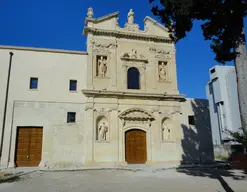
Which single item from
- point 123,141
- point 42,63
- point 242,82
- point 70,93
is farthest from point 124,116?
point 242,82

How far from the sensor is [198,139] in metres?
18.0

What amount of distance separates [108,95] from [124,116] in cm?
191

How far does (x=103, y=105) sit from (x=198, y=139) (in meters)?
7.92

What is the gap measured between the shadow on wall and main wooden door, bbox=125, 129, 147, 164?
121 inches

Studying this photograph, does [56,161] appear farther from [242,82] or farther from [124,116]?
[242,82]

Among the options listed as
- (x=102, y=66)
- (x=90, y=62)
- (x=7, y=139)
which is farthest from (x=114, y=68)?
(x=7, y=139)

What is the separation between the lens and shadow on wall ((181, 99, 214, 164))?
17.5 m

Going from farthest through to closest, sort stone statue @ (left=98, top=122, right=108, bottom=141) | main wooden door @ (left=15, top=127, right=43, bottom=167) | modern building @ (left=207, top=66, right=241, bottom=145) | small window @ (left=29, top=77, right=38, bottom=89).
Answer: modern building @ (left=207, top=66, right=241, bottom=145) → stone statue @ (left=98, top=122, right=108, bottom=141) → small window @ (left=29, top=77, right=38, bottom=89) → main wooden door @ (left=15, top=127, right=43, bottom=167)

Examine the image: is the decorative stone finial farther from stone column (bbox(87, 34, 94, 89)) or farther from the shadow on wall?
the shadow on wall

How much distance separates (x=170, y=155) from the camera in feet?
55.7

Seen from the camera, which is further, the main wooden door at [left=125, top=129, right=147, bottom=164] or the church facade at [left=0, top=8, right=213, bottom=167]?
the main wooden door at [left=125, top=129, right=147, bottom=164]

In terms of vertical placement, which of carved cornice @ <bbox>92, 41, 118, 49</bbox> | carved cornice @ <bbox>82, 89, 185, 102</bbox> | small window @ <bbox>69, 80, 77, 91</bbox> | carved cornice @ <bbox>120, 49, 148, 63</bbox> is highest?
carved cornice @ <bbox>92, 41, 118, 49</bbox>

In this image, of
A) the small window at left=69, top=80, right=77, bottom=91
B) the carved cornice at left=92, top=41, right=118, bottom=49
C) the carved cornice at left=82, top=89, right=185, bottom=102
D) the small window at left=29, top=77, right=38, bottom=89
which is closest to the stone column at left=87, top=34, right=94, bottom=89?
the carved cornice at left=92, top=41, right=118, bottom=49

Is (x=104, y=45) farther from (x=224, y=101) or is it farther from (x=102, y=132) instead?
(x=224, y=101)
